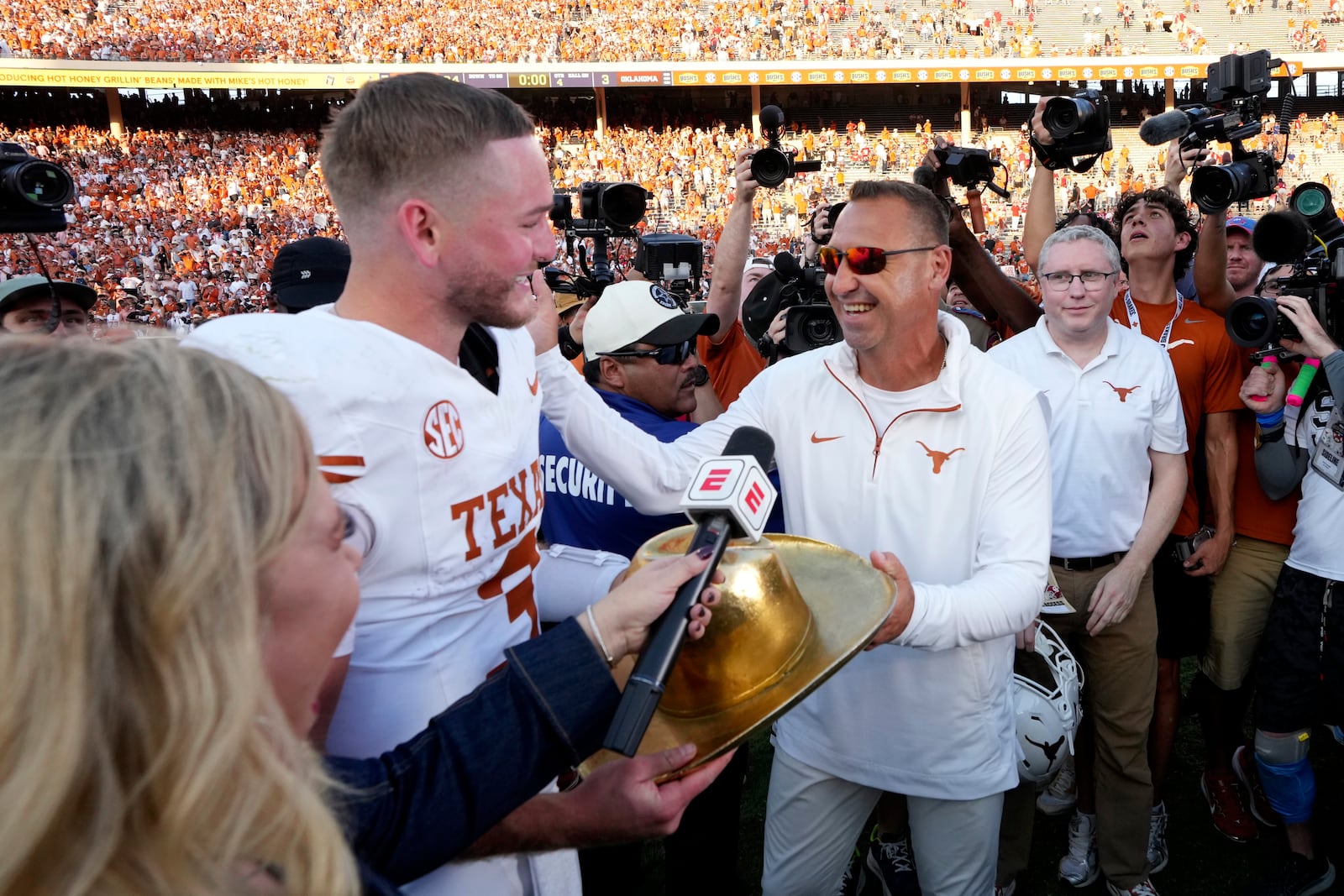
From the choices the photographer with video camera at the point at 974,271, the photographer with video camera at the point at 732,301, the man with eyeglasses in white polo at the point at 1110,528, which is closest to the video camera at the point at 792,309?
the photographer with video camera at the point at 732,301

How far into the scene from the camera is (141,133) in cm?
2728

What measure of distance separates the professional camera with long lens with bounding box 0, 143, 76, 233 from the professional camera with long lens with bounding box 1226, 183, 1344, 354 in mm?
4090

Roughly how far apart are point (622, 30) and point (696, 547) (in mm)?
32626

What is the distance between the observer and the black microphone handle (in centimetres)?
108

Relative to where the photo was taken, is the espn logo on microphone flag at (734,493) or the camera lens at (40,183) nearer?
the espn logo on microphone flag at (734,493)

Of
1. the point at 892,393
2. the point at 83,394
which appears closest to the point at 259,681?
the point at 83,394

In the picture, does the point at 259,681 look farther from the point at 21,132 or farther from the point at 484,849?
the point at 21,132

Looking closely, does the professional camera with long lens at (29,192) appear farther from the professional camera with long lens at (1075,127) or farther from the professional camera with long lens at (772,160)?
the professional camera with long lens at (1075,127)

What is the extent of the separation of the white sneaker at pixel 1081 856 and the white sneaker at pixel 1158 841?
180 mm

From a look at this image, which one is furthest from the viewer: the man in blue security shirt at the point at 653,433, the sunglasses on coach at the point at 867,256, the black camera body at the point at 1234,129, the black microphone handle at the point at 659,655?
the black camera body at the point at 1234,129

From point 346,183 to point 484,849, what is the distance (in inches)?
42.0

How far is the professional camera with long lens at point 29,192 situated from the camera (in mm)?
3506

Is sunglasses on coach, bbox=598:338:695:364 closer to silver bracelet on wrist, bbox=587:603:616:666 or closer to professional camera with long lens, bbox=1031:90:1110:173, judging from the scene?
silver bracelet on wrist, bbox=587:603:616:666

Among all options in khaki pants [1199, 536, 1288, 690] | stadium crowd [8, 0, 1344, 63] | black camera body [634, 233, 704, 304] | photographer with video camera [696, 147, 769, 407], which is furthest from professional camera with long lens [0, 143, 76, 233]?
stadium crowd [8, 0, 1344, 63]
